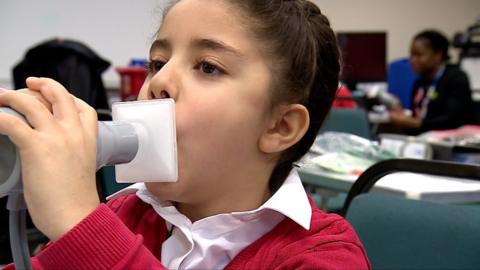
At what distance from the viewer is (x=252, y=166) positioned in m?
0.79

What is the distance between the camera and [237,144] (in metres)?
0.74

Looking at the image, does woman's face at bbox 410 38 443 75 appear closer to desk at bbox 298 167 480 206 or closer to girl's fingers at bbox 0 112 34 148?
desk at bbox 298 167 480 206

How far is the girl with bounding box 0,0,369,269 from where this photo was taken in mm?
688

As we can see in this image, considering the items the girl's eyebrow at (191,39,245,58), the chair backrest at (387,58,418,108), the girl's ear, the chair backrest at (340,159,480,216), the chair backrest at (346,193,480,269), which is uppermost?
the girl's eyebrow at (191,39,245,58)

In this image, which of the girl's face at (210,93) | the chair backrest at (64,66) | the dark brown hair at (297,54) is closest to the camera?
the girl's face at (210,93)

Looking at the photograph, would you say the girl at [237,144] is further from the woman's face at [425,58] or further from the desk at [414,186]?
the woman's face at [425,58]

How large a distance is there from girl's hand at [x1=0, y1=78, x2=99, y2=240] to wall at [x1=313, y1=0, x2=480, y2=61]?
6.18m

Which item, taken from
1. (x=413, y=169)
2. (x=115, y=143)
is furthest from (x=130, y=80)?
(x=115, y=143)

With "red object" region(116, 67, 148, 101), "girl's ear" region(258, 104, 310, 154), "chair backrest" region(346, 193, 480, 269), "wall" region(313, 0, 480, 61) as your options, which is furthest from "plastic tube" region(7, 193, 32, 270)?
"wall" region(313, 0, 480, 61)

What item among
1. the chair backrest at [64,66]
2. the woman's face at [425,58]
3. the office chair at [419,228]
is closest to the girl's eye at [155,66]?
the office chair at [419,228]

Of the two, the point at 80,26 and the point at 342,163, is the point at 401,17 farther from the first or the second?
the point at 342,163

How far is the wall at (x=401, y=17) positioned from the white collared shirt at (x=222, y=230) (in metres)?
5.94

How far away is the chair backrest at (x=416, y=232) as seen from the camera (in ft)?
3.53

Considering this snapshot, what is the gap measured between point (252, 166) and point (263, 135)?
46 millimetres
